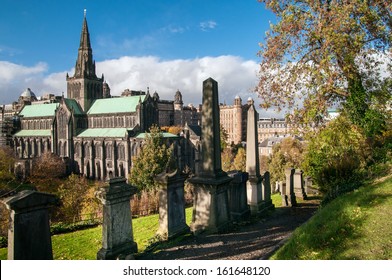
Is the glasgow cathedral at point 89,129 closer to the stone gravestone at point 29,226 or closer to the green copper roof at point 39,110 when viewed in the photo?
the green copper roof at point 39,110

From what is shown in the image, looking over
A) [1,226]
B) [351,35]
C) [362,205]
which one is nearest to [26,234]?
[362,205]

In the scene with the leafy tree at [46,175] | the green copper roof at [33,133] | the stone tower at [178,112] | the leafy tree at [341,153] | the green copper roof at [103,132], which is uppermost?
the stone tower at [178,112]

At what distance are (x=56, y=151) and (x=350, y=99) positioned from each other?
63375 mm

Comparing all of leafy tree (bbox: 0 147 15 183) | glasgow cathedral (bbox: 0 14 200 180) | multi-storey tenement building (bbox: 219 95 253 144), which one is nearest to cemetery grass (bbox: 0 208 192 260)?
leafy tree (bbox: 0 147 15 183)

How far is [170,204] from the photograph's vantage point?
9.25 metres

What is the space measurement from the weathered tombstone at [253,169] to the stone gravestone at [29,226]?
26.4 feet

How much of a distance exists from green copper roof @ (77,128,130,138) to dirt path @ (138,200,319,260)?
46.4 metres

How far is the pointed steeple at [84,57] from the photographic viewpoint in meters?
64.3

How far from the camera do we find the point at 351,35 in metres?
11.0

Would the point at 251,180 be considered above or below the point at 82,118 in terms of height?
below

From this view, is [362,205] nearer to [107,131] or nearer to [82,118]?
[107,131]

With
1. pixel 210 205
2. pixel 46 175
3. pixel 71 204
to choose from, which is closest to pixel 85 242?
pixel 210 205

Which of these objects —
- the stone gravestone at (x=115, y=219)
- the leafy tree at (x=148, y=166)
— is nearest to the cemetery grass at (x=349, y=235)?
the stone gravestone at (x=115, y=219)

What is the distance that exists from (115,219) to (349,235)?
216 inches
